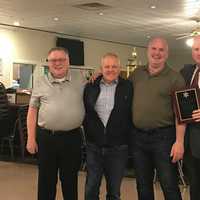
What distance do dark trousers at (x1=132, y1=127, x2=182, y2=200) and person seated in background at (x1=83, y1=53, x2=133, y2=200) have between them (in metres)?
0.13

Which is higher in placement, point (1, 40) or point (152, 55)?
point (1, 40)

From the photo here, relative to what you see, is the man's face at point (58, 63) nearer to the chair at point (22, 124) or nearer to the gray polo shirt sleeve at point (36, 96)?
the gray polo shirt sleeve at point (36, 96)

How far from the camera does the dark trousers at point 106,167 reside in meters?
3.50

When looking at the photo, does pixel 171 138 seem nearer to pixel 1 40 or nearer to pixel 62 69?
pixel 62 69

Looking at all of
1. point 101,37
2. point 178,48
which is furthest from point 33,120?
point 178,48

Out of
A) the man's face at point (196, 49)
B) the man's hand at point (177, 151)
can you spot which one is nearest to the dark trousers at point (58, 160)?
the man's hand at point (177, 151)

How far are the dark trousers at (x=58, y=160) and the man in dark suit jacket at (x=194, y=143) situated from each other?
0.89 m

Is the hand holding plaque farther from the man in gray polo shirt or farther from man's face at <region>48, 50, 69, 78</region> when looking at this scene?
man's face at <region>48, 50, 69, 78</region>

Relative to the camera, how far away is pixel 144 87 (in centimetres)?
341

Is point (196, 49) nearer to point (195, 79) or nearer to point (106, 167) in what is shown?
point (195, 79)

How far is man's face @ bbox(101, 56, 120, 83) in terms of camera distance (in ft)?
11.4

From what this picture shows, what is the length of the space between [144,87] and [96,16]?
826cm

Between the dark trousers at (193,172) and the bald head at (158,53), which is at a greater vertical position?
the bald head at (158,53)

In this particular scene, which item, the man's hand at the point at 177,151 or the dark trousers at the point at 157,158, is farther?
the dark trousers at the point at 157,158
